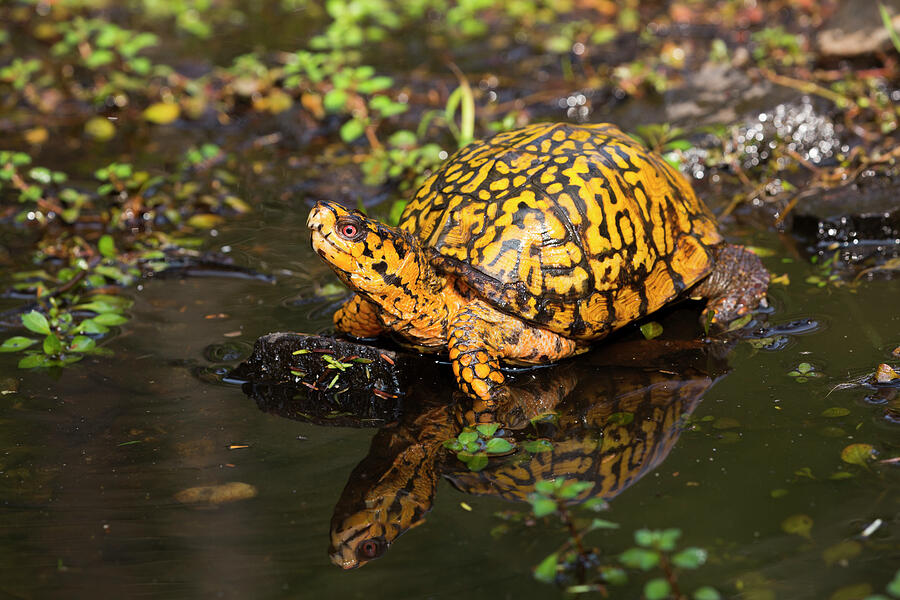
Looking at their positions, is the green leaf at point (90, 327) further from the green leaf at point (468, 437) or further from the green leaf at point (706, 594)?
the green leaf at point (706, 594)

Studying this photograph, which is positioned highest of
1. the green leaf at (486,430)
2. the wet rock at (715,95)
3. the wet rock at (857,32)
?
the wet rock at (857,32)

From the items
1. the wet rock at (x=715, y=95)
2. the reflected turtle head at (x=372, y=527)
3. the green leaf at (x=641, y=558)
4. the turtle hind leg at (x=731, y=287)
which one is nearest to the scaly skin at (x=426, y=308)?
the reflected turtle head at (x=372, y=527)

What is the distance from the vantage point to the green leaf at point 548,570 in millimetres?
2879

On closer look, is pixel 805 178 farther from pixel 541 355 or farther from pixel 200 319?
pixel 200 319

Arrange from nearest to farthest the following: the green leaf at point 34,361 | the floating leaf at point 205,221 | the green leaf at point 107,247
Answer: the green leaf at point 34,361 < the green leaf at point 107,247 < the floating leaf at point 205,221

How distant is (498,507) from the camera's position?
3.32 meters

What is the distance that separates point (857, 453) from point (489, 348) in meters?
1.63

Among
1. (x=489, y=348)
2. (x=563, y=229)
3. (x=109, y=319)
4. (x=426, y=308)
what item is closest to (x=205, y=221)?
(x=109, y=319)

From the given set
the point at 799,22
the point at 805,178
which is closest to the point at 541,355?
the point at 805,178

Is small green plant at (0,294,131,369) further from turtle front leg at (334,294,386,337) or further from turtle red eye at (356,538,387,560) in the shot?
turtle red eye at (356,538,387,560)

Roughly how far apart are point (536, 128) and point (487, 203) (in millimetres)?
753

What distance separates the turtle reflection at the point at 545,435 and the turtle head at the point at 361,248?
0.63 m

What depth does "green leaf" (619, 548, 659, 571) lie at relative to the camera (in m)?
2.74

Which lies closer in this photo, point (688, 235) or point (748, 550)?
point (748, 550)
